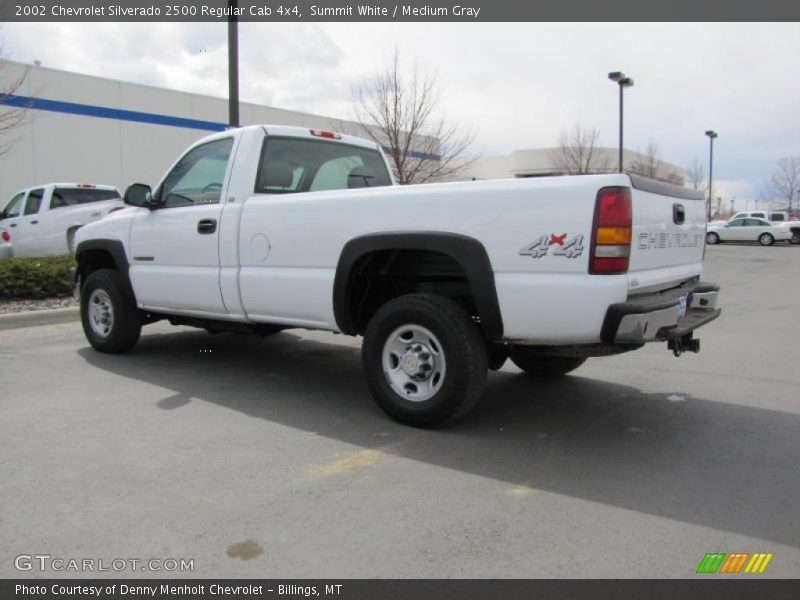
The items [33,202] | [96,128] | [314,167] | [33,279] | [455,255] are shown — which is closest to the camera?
[455,255]

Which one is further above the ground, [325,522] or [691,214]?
[691,214]

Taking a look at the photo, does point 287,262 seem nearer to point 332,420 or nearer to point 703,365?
point 332,420

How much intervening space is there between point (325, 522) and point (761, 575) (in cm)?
186

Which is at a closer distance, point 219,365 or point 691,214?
point 691,214

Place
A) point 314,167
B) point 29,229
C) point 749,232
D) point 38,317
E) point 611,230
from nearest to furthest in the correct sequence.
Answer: point 611,230
point 314,167
point 38,317
point 29,229
point 749,232

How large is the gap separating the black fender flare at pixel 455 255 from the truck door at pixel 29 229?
10502 millimetres

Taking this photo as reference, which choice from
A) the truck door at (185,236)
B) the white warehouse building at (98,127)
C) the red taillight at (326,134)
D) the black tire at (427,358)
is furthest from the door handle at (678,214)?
the white warehouse building at (98,127)

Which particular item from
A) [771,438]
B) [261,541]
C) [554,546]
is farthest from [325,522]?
[771,438]

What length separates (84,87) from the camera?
2148 cm

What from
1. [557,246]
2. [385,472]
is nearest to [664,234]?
[557,246]

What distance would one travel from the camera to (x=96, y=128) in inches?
864

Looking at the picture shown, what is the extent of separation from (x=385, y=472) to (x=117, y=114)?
2233 cm

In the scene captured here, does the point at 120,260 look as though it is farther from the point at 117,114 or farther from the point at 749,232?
the point at 749,232

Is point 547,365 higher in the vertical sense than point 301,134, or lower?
lower
